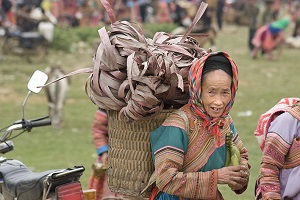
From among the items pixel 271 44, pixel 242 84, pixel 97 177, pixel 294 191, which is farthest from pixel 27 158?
pixel 271 44

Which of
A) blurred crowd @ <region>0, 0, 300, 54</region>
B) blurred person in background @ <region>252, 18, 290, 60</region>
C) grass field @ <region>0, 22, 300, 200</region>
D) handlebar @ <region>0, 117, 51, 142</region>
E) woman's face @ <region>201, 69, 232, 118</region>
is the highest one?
blurred crowd @ <region>0, 0, 300, 54</region>

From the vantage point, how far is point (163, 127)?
4355 mm

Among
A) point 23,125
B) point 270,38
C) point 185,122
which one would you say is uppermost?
point 270,38

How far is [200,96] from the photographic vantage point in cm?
430

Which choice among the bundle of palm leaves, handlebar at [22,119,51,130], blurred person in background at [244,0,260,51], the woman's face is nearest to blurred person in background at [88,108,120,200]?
handlebar at [22,119,51,130]

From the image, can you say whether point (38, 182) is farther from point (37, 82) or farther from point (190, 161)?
point (190, 161)

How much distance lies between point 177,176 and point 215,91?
0.48m

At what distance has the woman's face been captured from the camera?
14.1ft

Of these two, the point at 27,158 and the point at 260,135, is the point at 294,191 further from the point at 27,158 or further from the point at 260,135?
the point at 27,158

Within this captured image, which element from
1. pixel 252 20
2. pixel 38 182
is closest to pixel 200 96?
pixel 38 182

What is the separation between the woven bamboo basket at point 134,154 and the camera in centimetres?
448

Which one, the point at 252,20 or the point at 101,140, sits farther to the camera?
the point at 252,20

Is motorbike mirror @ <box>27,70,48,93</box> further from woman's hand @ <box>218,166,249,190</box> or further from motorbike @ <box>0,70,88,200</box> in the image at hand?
woman's hand @ <box>218,166,249,190</box>

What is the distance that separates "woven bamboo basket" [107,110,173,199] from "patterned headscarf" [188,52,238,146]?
24 centimetres
